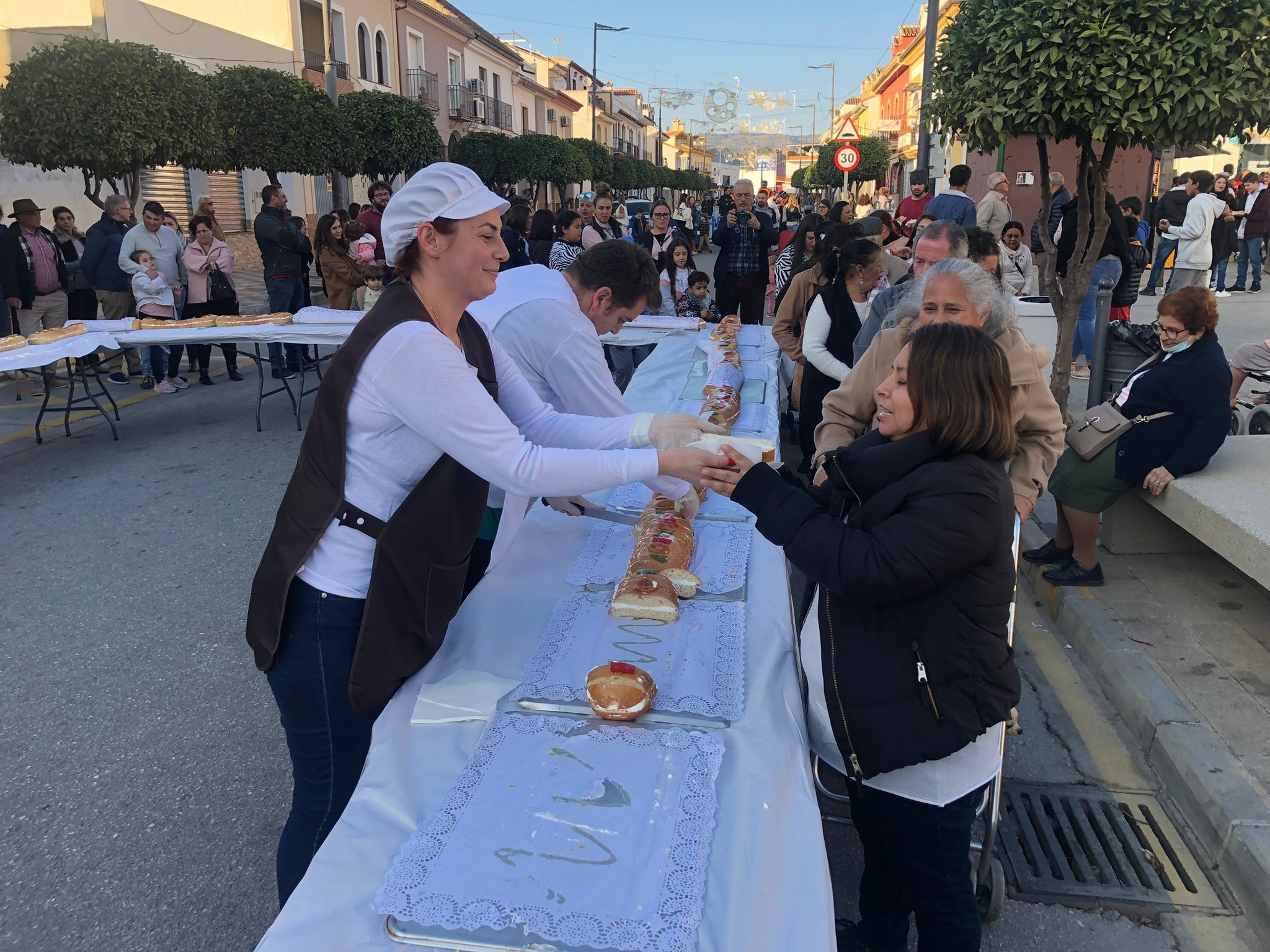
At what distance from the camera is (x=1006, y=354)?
10.1ft

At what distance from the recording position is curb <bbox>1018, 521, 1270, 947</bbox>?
8.70 ft

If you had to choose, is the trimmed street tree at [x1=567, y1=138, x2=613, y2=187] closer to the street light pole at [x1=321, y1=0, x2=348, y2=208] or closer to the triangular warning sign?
the street light pole at [x1=321, y1=0, x2=348, y2=208]

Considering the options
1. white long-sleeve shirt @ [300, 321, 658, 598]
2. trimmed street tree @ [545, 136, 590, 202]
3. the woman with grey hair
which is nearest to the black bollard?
the woman with grey hair

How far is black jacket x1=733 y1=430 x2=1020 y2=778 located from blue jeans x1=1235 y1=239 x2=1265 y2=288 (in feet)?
54.8

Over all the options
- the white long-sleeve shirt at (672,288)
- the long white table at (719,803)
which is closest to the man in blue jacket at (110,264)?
the white long-sleeve shirt at (672,288)

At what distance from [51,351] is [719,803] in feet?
24.1

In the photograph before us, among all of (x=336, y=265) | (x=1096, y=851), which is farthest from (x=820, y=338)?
(x=336, y=265)

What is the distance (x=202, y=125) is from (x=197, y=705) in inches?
469

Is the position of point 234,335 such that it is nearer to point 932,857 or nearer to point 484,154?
point 932,857

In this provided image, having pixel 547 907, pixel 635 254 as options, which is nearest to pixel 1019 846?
pixel 547 907

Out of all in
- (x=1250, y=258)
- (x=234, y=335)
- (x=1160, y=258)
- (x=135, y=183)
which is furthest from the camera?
(x=1250, y=258)

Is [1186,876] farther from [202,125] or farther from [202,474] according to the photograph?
[202,125]

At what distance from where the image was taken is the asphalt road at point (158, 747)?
8.34 feet

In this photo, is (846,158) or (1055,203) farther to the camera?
(846,158)
